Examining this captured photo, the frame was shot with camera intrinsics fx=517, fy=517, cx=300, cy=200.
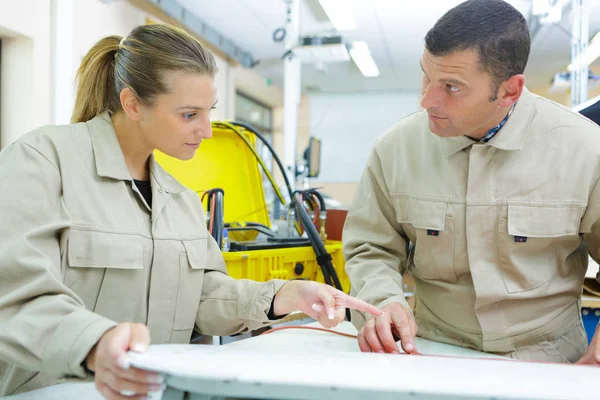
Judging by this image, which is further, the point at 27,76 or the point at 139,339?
the point at 27,76

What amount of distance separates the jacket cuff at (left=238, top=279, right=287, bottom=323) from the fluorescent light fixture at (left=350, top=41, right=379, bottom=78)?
6484 millimetres

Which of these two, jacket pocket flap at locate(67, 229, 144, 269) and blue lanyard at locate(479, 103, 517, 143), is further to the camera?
blue lanyard at locate(479, 103, 517, 143)

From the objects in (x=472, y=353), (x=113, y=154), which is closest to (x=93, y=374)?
(x=113, y=154)

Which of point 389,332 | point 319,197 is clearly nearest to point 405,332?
point 389,332

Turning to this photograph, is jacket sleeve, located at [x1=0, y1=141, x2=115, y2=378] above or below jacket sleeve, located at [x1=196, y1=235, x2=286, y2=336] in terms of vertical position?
above

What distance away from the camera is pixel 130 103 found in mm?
1180

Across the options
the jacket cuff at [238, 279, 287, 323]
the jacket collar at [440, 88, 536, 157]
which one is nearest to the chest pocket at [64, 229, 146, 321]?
the jacket cuff at [238, 279, 287, 323]

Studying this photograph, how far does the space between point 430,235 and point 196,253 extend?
56cm

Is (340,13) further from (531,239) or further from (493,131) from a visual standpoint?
(531,239)

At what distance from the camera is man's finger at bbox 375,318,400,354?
1.06 m

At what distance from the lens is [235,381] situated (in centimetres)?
54

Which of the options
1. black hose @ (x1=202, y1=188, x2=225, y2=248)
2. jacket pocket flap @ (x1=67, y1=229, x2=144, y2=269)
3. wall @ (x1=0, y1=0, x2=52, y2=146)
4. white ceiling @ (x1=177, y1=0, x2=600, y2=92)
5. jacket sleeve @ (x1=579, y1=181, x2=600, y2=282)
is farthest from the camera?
white ceiling @ (x1=177, y1=0, x2=600, y2=92)

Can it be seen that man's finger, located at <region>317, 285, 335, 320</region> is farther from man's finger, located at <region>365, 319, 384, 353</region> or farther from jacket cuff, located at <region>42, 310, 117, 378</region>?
jacket cuff, located at <region>42, 310, 117, 378</region>

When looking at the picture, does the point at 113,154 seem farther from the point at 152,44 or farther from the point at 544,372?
the point at 544,372
